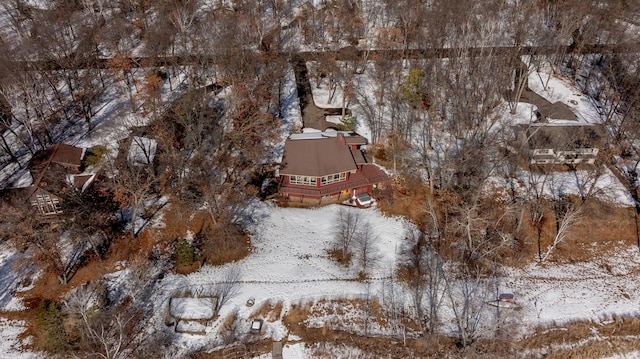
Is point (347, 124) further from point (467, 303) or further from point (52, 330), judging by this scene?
point (52, 330)

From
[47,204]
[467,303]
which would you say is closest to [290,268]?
[467,303]

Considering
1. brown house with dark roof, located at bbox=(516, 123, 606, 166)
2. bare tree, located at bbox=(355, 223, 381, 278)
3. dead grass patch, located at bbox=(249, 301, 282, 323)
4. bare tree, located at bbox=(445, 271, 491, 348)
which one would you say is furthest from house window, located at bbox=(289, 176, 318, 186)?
brown house with dark roof, located at bbox=(516, 123, 606, 166)

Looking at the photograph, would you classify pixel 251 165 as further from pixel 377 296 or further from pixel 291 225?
pixel 377 296

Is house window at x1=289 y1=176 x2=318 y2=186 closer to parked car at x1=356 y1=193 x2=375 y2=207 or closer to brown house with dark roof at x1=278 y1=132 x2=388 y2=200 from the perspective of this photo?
brown house with dark roof at x1=278 y1=132 x2=388 y2=200

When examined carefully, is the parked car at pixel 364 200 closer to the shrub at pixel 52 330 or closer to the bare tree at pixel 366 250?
the bare tree at pixel 366 250

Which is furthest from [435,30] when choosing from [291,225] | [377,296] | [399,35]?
[377,296]

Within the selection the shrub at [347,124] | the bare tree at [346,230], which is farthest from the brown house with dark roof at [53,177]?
the shrub at [347,124]
